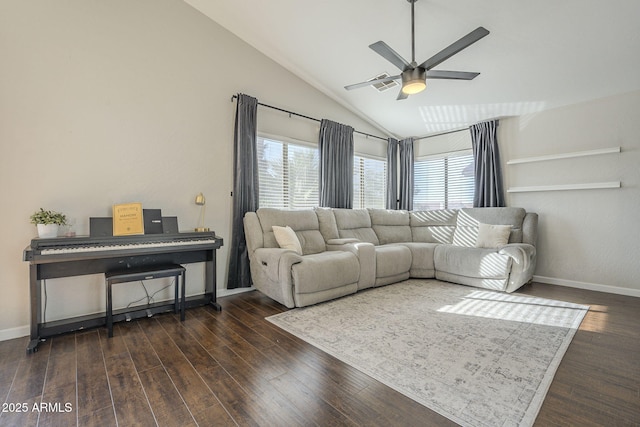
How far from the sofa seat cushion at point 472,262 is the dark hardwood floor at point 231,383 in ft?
3.56

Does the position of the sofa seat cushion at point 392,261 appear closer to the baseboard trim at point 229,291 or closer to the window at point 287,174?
the window at point 287,174

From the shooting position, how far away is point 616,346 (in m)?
2.24

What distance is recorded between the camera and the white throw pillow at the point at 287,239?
11.4ft

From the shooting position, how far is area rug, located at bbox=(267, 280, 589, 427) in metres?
1.62

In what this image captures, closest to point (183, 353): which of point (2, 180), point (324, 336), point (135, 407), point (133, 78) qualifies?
point (135, 407)

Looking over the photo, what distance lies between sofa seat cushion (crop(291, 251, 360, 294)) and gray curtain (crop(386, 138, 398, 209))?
2744 mm

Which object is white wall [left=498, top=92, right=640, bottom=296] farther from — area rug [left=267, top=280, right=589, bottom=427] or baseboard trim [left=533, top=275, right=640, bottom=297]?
area rug [left=267, top=280, right=589, bottom=427]

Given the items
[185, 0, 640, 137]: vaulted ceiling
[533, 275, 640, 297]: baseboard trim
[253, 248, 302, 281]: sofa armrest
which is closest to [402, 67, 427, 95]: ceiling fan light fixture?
[185, 0, 640, 137]: vaulted ceiling

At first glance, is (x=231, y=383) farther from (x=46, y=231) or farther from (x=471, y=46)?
(x=471, y=46)

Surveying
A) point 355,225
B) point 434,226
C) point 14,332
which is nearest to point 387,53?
point 355,225

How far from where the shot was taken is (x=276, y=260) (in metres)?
3.09

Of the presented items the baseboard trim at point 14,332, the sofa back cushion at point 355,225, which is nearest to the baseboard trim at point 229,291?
the sofa back cushion at point 355,225

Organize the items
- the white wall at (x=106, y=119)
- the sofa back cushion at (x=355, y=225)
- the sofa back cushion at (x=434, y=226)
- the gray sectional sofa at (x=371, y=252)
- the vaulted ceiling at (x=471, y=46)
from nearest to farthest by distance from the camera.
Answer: the white wall at (x=106, y=119) → the vaulted ceiling at (x=471, y=46) → the gray sectional sofa at (x=371, y=252) → the sofa back cushion at (x=355, y=225) → the sofa back cushion at (x=434, y=226)

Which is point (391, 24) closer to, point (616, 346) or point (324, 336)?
point (324, 336)
